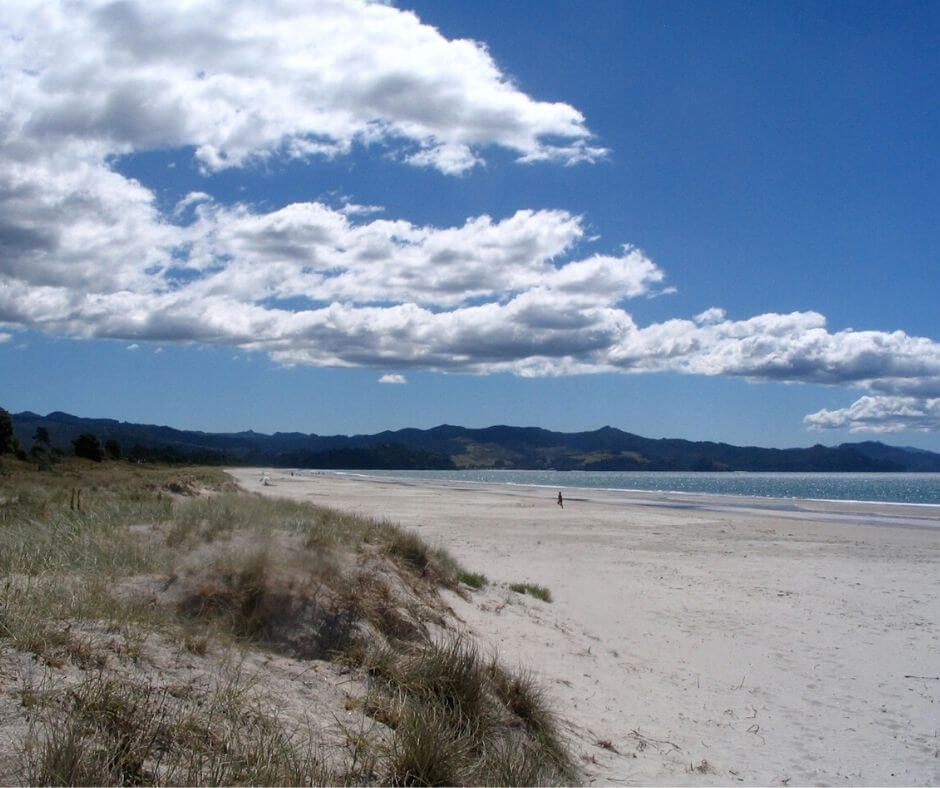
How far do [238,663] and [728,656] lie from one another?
6772mm

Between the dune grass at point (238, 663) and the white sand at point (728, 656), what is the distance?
1.06m

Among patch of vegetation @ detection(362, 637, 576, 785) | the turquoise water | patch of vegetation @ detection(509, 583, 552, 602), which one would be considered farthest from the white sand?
the turquoise water

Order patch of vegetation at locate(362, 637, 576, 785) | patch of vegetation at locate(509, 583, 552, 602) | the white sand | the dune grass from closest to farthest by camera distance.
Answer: the dune grass
patch of vegetation at locate(362, 637, 576, 785)
the white sand
patch of vegetation at locate(509, 583, 552, 602)

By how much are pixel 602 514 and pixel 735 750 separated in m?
32.5

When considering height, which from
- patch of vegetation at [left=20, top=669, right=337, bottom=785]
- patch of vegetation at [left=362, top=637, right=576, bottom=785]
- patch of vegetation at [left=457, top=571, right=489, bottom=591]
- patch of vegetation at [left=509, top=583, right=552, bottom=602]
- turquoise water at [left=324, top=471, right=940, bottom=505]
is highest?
patch of vegetation at [left=20, top=669, right=337, bottom=785]

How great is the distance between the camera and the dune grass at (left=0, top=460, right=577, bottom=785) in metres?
4.28

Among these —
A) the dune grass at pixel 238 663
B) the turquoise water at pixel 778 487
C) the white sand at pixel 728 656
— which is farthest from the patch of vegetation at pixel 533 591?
the turquoise water at pixel 778 487

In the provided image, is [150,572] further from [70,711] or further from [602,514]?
[602,514]

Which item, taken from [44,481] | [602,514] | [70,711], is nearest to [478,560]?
[70,711]

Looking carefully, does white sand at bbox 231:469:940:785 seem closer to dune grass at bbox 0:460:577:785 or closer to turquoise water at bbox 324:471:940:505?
dune grass at bbox 0:460:577:785

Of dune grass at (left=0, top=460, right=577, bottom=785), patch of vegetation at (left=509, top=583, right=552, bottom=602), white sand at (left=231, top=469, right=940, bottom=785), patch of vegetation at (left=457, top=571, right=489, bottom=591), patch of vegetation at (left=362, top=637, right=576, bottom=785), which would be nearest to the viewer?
dune grass at (left=0, top=460, right=577, bottom=785)

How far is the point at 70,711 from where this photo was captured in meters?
4.33

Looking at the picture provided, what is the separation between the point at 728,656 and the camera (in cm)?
1004

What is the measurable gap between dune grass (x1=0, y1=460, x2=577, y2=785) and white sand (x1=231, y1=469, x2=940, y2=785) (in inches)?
41.7
